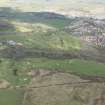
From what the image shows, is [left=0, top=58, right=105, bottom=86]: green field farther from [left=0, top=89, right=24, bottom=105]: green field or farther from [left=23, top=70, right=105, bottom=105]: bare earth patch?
[left=0, top=89, right=24, bottom=105]: green field

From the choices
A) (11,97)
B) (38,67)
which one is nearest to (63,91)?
(11,97)

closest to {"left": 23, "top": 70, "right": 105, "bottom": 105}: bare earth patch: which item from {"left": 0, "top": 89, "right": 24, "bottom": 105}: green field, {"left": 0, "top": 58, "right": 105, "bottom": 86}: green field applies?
{"left": 0, "top": 89, "right": 24, "bottom": 105}: green field

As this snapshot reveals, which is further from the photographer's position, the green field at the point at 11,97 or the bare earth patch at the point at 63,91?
the bare earth patch at the point at 63,91

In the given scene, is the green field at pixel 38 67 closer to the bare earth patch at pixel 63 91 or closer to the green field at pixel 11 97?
the bare earth patch at pixel 63 91

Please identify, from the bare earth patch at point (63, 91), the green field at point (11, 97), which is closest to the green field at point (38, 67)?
the bare earth patch at point (63, 91)

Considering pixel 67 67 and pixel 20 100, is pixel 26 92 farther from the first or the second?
pixel 67 67

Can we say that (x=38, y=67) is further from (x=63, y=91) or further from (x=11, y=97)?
(x=11, y=97)

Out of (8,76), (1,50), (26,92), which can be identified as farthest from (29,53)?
(26,92)

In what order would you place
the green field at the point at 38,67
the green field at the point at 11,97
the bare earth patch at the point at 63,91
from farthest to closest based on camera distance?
the green field at the point at 38,67 < the bare earth patch at the point at 63,91 < the green field at the point at 11,97
